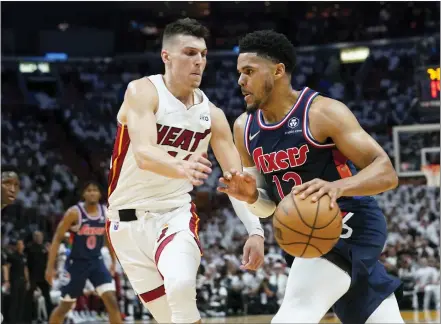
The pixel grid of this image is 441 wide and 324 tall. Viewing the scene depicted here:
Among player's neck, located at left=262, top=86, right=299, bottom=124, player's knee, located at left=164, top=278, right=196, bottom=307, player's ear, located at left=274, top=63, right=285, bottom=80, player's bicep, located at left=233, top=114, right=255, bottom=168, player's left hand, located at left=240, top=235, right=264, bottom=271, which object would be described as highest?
Answer: player's ear, located at left=274, top=63, right=285, bottom=80

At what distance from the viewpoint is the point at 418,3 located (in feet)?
82.5

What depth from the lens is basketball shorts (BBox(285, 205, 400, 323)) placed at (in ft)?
13.8

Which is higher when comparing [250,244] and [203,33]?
[203,33]

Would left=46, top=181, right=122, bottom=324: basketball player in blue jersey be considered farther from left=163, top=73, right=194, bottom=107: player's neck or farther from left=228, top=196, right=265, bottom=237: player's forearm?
left=163, top=73, right=194, bottom=107: player's neck

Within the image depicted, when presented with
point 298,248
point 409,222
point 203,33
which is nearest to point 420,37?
point 409,222

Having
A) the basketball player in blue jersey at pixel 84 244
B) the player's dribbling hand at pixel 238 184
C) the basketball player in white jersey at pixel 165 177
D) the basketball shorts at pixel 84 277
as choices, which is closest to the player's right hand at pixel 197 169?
the player's dribbling hand at pixel 238 184

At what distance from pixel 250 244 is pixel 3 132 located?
1873 cm

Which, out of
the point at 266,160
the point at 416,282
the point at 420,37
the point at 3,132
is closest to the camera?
the point at 266,160

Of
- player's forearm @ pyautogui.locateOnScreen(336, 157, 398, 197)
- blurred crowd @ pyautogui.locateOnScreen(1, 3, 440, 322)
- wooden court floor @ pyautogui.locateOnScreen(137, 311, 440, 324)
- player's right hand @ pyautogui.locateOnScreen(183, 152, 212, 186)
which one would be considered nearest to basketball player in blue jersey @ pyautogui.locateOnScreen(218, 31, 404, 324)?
player's forearm @ pyautogui.locateOnScreen(336, 157, 398, 197)

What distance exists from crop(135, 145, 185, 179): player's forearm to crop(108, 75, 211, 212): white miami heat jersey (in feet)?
1.59

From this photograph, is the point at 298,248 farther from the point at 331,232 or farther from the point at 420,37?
the point at 420,37

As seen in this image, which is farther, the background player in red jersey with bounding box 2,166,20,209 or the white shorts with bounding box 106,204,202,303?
the background player in red jersey with bounding box 2,166,20,209

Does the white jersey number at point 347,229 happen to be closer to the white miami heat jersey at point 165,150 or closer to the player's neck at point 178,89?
the white miami heat jersey at point 165,150

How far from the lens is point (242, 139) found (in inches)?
188
